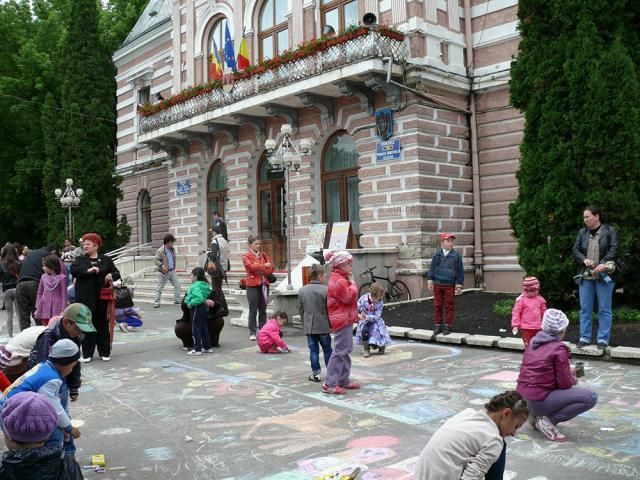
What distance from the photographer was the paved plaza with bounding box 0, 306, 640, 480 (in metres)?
4.83

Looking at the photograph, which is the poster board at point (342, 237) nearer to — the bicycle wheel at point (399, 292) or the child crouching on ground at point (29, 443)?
the bicycle wheel at point (399, 292)

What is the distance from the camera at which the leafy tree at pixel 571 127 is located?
10.4m

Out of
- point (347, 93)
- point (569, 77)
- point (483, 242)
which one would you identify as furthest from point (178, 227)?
point (569, 77)

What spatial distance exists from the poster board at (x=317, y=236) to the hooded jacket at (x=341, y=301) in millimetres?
9380

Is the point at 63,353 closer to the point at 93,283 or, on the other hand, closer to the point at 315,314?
the point at 315,314

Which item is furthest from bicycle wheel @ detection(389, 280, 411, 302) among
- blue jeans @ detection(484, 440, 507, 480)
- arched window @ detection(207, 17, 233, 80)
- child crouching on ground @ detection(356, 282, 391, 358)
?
blue jeans @ detection(484, 440, 507, 480)

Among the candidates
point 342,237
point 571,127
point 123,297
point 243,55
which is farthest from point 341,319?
point 243,55

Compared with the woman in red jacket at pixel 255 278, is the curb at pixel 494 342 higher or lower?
lower

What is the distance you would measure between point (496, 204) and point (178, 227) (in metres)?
12.4

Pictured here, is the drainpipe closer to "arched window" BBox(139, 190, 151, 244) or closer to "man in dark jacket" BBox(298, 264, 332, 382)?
"man in dark jacket" BBox(298, 264, 332, 382)

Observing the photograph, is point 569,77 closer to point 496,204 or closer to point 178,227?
point 496,204

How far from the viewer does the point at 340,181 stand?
18016mm

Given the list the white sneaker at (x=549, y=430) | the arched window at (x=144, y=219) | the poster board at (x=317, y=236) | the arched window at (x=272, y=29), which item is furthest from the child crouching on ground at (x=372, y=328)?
the arched window at (x=144, y=219)

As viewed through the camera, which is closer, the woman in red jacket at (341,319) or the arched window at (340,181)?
the woman in red jacket at (341,319)
